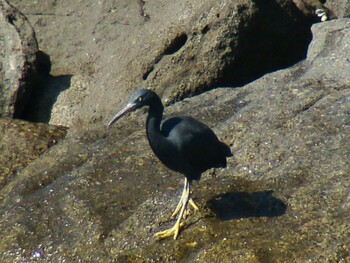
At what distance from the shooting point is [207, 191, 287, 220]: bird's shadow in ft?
24.5

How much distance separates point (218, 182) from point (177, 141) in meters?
0.82

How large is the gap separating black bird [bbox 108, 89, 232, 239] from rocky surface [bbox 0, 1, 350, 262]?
0.26m

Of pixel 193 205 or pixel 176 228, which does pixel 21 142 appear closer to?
pixel 193 205

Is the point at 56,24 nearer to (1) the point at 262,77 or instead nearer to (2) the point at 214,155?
Answer: (1) the point at 262,77

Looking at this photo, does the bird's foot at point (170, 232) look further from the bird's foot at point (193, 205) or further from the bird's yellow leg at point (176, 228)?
the bird's foot at point (193, 205)

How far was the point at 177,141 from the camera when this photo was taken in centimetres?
736

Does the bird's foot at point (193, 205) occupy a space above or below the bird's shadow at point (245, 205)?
above

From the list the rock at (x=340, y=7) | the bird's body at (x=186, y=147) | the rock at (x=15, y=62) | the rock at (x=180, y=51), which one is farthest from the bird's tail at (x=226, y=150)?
the rock at (x=340, y=7)

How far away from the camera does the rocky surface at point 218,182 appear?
→ 7.14 meters

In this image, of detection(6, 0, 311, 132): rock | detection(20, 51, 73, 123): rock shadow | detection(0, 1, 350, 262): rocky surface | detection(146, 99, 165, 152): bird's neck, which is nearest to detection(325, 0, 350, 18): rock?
detection(6, 0, 311, 132): rock

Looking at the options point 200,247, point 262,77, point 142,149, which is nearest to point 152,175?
point 142,149

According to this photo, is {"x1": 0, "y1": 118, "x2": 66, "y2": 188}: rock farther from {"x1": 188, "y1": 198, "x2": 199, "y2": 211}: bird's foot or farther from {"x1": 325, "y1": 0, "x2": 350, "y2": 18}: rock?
{"x1": 325, "y1": 0, "x2": 350, "y2": 18}: rock

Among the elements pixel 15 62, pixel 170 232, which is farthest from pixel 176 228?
pixel 15 62

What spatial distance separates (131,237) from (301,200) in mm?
1334
